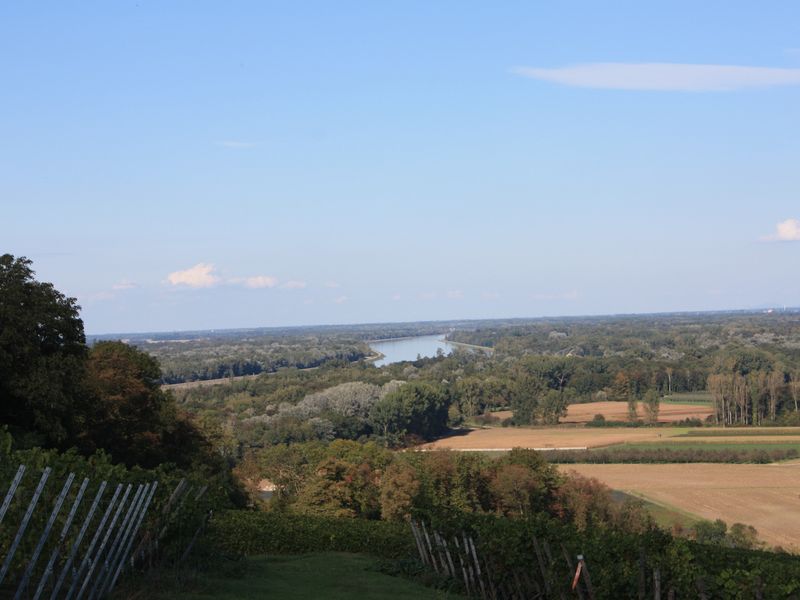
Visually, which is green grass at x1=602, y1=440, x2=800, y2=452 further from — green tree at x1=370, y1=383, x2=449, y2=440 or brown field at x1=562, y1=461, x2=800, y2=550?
green tree at x1=370, y1=383, x2=449, y2=440

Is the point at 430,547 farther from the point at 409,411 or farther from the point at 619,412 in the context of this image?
the point at 619,412

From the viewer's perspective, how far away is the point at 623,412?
119188mm

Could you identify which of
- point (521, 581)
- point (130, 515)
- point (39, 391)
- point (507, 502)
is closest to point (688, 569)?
point (521, 581)

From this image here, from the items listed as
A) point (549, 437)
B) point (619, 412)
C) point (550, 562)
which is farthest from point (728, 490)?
point (550, 562)

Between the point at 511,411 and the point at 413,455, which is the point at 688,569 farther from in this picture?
the point at 511,411

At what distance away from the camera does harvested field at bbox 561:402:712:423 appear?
368ft

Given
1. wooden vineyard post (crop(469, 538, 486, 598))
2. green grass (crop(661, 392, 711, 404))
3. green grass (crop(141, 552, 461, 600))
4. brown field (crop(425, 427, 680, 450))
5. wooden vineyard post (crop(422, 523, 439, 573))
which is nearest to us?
green grass (crop(141, 552, 461, 600))

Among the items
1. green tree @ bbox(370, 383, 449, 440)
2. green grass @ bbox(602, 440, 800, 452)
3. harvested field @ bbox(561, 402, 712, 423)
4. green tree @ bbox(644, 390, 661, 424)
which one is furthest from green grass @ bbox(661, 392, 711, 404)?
green tree @ bbox(370, 383, 449, 440)

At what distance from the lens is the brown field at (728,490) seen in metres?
56.3

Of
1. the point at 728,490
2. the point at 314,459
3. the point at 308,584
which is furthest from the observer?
the point at 728,490

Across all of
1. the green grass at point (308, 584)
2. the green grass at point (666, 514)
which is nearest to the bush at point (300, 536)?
the green grass at point (308, 584)

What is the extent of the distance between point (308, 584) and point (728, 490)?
5667 centimetres

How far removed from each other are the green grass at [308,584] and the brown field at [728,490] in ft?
116

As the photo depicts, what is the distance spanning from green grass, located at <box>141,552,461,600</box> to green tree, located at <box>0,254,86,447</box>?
11.3 m
